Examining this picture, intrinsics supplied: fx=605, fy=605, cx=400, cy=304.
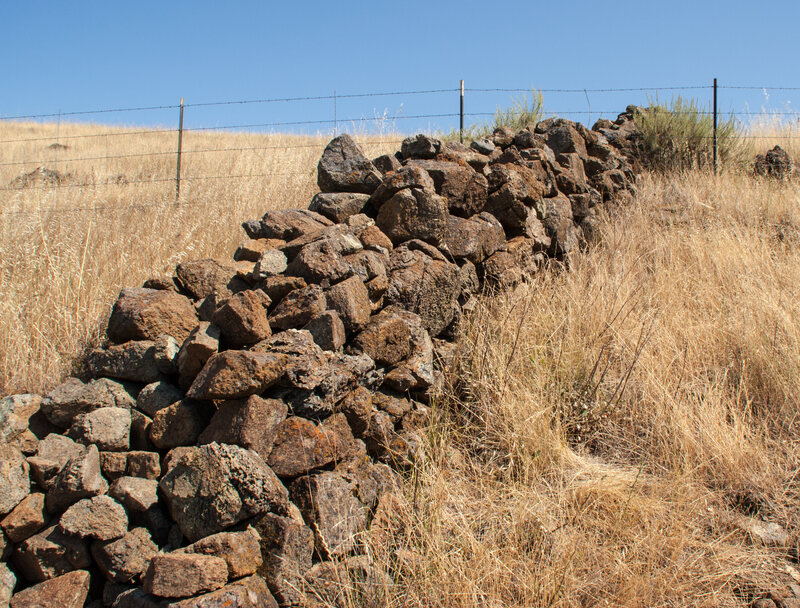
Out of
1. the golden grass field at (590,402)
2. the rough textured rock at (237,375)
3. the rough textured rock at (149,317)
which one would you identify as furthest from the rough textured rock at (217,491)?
the rough textured rock at (149,317)

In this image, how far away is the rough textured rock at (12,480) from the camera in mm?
2434

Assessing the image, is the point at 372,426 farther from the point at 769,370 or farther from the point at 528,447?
the point at 769,370

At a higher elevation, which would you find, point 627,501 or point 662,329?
point 662,329

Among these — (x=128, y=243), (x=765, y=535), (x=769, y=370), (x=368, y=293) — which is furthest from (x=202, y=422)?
(x=769, y=370)

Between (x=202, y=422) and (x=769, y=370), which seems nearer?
(x=202, y=422)

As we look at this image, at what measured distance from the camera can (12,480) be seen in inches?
97.6

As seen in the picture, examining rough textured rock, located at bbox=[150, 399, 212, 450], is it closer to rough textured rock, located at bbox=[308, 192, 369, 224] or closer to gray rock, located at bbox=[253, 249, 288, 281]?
gray rock, located at bbox=[253, 249, 288, 281]

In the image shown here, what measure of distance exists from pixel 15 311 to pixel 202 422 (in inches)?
88.7

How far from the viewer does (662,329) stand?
4.42 meters

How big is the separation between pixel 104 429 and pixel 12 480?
39 centimetres

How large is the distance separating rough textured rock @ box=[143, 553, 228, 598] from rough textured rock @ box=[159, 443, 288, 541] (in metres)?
0.19

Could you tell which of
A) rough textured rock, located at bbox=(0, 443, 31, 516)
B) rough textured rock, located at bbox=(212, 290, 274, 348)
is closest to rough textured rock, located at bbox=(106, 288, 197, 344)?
rough textured rock, located at bbox=(212, 290, 274, 348)

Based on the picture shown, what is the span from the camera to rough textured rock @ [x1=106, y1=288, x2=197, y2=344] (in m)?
3.09

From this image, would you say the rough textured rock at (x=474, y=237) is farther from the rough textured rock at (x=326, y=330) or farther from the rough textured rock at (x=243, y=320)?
the rough textured rock at (x=243, y=320)
